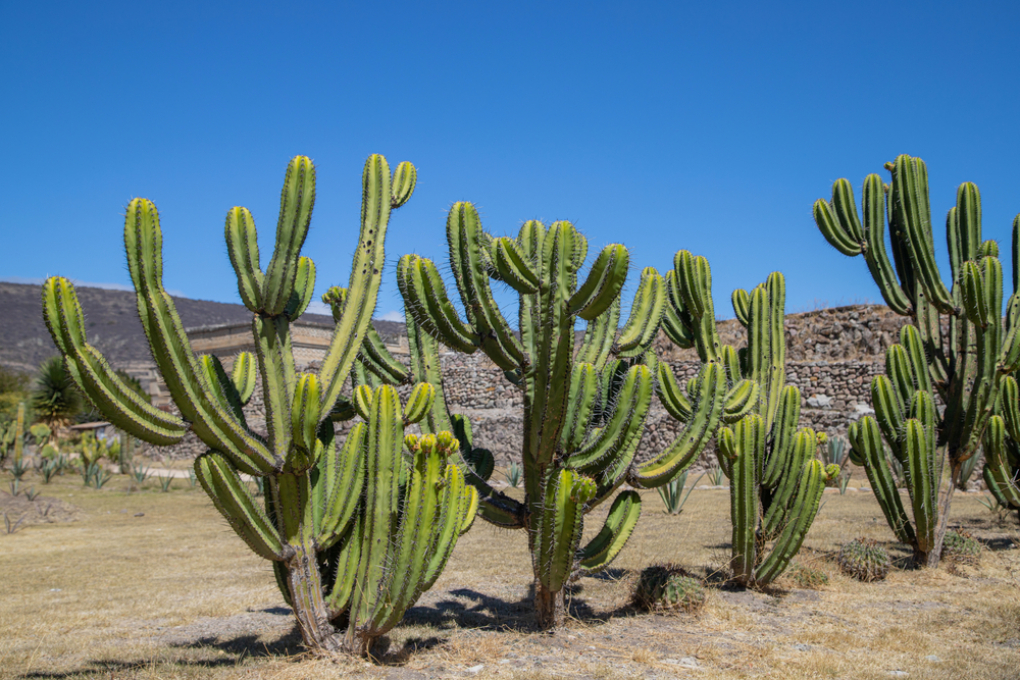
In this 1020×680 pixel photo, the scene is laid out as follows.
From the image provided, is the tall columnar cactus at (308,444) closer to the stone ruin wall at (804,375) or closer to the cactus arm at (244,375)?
the cactus arm at (244,375)

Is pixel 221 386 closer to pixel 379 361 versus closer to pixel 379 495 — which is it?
pixel 379 495

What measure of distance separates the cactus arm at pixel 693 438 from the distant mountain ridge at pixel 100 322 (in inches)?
1562

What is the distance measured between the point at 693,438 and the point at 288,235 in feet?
11.3

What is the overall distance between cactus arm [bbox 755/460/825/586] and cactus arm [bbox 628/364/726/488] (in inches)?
57.1

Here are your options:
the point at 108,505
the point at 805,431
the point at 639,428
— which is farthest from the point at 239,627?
the point at 108,505

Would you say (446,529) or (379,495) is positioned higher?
(379,495)

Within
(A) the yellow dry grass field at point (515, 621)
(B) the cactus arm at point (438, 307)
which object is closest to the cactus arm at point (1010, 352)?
(A) the yellow dry grass field at point (515, 621)

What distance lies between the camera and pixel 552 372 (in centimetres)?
497

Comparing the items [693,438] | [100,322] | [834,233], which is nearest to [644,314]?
[693,438]

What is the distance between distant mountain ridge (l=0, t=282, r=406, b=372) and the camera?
4938 centimetres

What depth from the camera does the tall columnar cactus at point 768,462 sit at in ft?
21.9

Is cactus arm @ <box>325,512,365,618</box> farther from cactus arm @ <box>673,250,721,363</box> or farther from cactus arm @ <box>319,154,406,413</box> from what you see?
cactus arm @ <box>673,250,721,363</box>

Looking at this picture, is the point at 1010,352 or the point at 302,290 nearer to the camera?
the point at 302,290

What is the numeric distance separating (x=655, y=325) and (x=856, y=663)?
2895 millimetres
